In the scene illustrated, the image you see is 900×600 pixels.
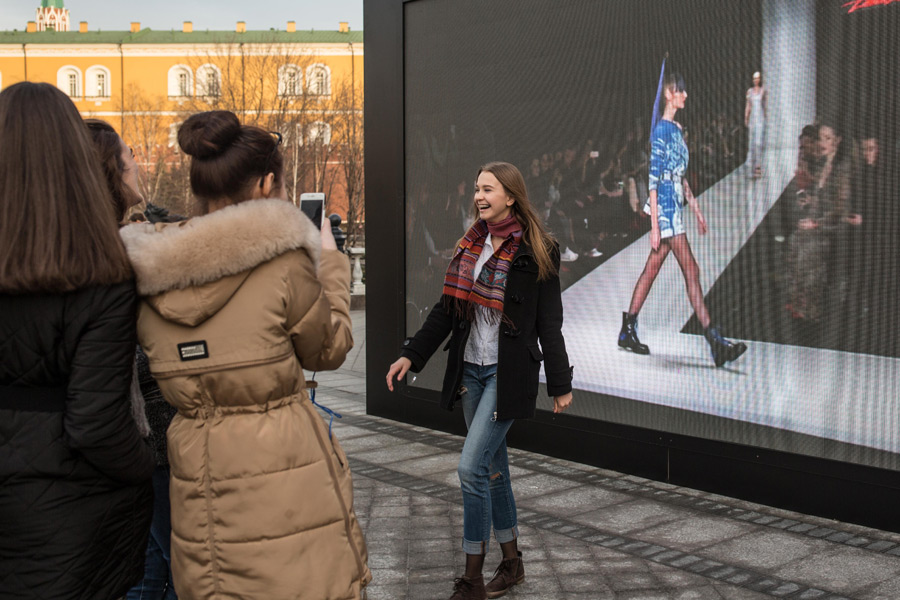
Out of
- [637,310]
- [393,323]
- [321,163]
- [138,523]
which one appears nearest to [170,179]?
[321,163]

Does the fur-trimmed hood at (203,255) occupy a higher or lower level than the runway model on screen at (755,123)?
lower

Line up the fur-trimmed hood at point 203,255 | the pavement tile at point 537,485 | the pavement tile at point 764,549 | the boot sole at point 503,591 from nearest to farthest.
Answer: the fur-trimmed hood at point 203,255, the boot sole at point 503,591, the pavement tile at point 764,549, the pavement tile at point 537,485

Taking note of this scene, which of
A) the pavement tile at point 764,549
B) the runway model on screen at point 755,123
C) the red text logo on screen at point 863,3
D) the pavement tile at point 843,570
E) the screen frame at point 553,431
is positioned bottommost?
the pavement tile at point 764,549

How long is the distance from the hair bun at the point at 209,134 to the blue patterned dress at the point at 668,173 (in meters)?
3.72

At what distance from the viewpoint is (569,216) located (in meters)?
6.39

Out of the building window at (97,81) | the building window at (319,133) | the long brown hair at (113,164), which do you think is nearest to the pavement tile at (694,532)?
the long brown hair at (113,164)

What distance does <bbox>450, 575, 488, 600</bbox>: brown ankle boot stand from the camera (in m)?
3.99

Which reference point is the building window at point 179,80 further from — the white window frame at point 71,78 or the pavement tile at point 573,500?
the pavement tile at point 573,500

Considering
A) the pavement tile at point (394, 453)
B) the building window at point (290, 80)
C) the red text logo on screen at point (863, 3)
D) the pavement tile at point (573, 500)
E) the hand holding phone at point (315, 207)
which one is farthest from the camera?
the building window at point (290, 80)

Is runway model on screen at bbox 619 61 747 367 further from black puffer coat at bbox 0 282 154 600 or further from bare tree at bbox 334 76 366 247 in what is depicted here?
bare tree at bbox 334 76 366 247

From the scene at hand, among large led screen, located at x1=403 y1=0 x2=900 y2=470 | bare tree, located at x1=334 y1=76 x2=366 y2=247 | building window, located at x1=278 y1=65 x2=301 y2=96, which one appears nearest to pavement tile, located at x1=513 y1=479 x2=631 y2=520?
large led screen, located at x1=403 y1=0 x2=900 y2=470

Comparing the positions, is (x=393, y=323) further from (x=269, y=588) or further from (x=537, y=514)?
(x=269, y=588)

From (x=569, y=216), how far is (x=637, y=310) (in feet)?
2.81

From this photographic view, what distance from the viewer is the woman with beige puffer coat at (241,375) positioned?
7.61 ft
